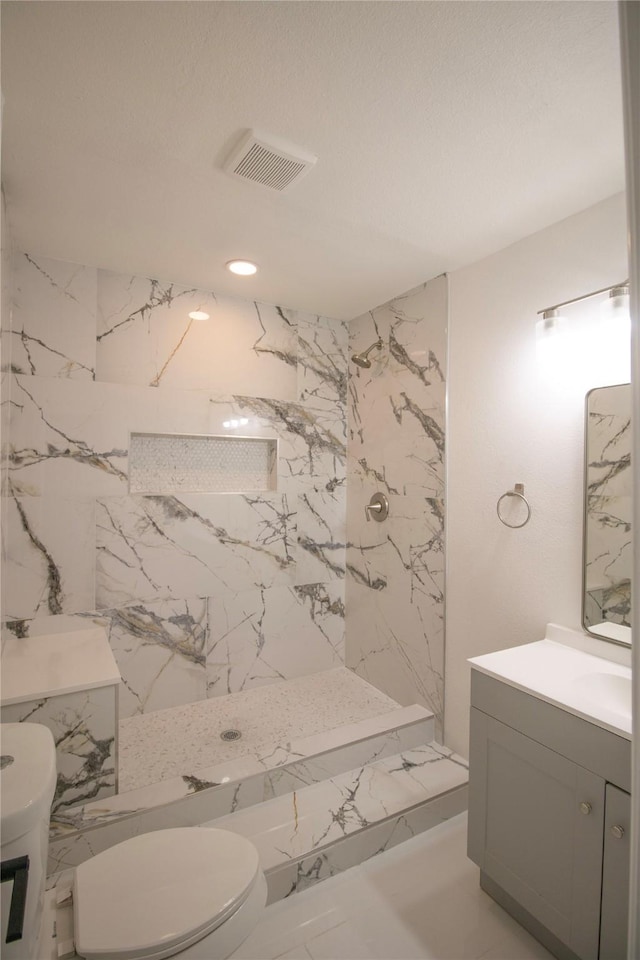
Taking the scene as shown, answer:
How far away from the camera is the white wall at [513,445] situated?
70.7 inches

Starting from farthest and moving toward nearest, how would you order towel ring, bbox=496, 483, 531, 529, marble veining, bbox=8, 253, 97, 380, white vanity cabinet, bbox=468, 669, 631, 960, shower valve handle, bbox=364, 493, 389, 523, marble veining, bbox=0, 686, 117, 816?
1. shower valve handle, bbox=364, 493, 389, 523
2. marble veining, bbox=8, 253, 97, 380
3. towel ring, bbox=496, 483, 531, 529
4. marble veining, bbox=0, 686, 117, 816
5. white vanity cabinet, bbox=468, 669, 631, 960

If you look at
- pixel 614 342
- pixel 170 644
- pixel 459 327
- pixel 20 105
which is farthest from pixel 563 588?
pixel 20 105

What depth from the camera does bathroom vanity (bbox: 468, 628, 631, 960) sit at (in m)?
1.22

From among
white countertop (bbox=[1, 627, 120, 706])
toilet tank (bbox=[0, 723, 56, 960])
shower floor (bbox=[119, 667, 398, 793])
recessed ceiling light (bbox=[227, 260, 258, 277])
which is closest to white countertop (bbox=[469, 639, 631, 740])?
shower floor (bbox=[119, 667, 398, 793])

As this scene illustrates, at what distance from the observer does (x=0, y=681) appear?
69.3 inches

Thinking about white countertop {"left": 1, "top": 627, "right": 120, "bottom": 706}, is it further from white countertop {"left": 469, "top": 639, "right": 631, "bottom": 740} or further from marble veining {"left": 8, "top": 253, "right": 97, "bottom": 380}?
white countertop {"left": 469, "top": 639, "right": 631, "bottom": 740}

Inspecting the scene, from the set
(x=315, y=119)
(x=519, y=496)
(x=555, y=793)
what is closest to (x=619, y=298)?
(x=519, y=496)

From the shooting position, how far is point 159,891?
1.20 metres

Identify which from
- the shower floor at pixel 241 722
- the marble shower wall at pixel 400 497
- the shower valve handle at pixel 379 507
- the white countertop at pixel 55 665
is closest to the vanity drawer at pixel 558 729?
the marble shower wall at pixel 400 497

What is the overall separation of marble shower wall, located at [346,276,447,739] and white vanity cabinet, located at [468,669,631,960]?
817 millimetres

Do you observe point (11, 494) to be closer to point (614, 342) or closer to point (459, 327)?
point (459, 327)

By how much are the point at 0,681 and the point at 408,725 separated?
1786 millimetres

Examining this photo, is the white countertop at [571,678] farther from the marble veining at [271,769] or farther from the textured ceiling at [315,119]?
the textured ceiling at [315,119]

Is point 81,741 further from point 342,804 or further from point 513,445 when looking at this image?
point 513,445
